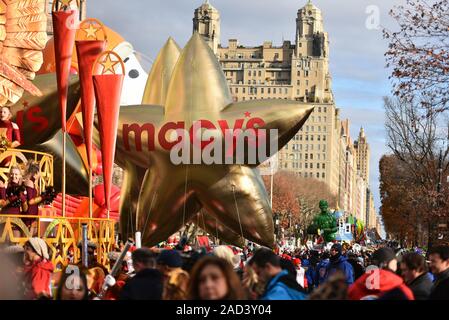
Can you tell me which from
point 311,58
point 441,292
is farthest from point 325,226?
point 311,58

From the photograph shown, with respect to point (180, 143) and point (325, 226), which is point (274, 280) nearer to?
point (180, 143)

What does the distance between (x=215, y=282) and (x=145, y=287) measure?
1.30m

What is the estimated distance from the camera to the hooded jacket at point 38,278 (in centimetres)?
870

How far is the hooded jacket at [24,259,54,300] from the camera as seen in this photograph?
870 centimetres

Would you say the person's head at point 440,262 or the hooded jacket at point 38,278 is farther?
the person's head at point 440,262

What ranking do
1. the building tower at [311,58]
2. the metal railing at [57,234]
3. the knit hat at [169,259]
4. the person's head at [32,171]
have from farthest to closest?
1. the building tower at [311,58]
2. the person's head at [32,171]
3. the metal railing at [57,234]
4. the knit hat at [169,259]

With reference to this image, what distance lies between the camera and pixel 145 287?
6918 mm

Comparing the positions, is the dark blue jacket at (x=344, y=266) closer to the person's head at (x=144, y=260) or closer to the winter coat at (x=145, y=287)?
the person's head at (x=144, y=260)

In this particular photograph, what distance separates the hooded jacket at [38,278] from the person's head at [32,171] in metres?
5.22

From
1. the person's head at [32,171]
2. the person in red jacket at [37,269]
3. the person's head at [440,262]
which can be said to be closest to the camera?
the person in red jacket at [37,269]

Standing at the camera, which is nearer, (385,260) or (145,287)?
(145,287)

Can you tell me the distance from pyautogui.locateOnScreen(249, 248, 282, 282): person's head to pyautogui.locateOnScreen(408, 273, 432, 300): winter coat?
5.59ft

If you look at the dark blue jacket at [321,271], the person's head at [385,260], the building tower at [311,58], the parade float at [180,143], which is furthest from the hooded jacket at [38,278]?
the building tower at [311,58]
